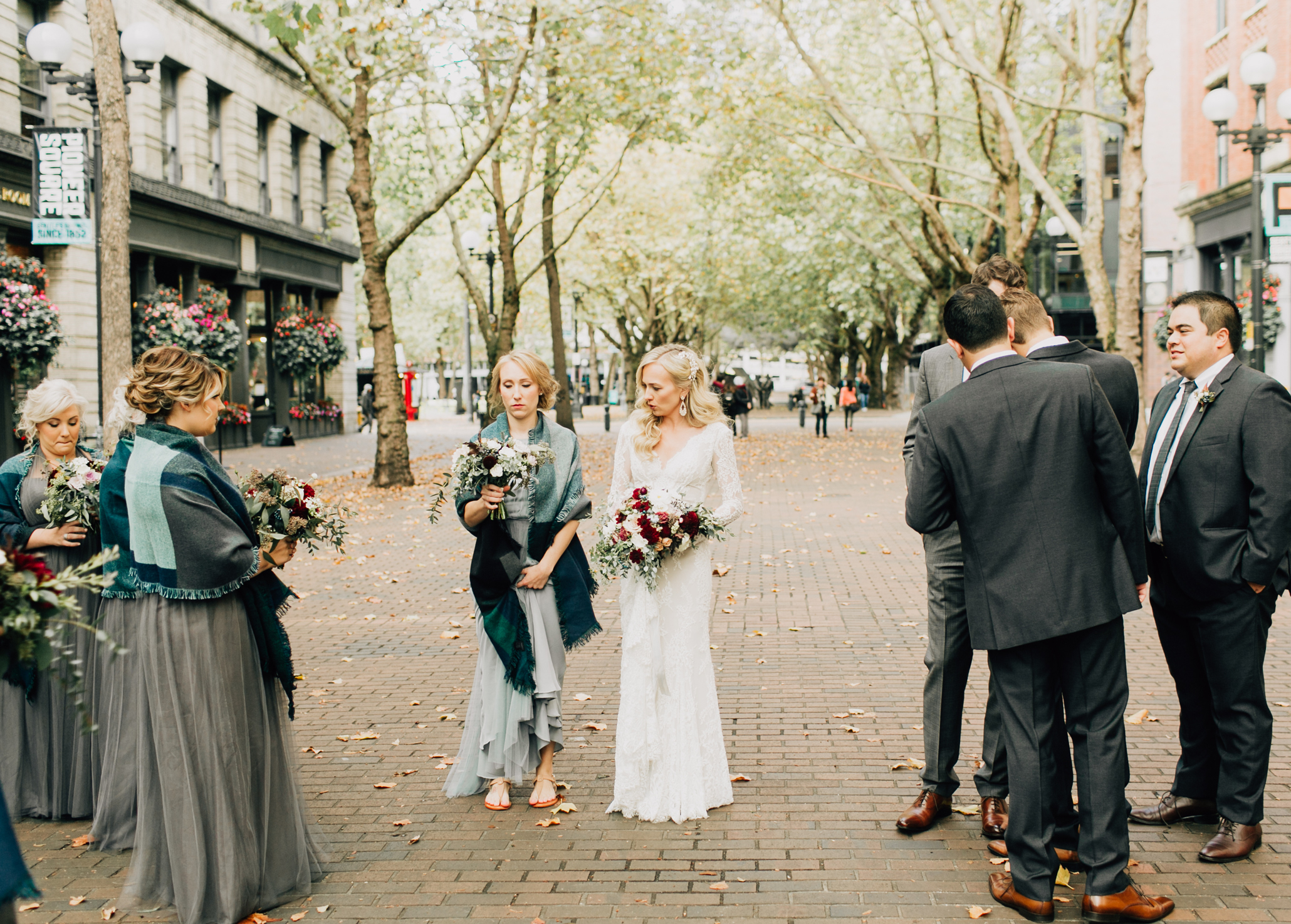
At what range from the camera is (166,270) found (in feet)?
82.8

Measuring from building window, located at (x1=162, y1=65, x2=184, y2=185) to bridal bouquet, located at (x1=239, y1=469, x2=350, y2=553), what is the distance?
22875mm

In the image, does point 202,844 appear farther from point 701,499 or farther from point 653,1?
point 653,1

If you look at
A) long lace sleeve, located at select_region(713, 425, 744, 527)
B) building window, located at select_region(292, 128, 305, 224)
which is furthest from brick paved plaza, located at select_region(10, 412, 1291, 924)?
building window, located at select_region(292, 128, 305, 224)

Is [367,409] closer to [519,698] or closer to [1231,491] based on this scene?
[519,698]

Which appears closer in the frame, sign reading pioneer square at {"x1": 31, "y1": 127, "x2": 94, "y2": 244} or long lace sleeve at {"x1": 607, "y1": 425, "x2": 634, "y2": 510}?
long lace sleeve at {"x1": 607, "y1": 425, "x2": 634, "y2": 510}

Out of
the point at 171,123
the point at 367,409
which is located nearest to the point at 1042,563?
the point at 171,123

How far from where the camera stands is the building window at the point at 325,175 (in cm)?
3312

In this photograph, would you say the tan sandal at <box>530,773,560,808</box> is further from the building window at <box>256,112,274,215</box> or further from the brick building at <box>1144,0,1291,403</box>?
the building window at <box>256,112,274,215</box>

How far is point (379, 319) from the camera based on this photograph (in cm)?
1877

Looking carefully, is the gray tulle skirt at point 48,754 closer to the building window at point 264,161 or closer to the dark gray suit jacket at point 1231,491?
the dark gray suit jacket at point 1231,491

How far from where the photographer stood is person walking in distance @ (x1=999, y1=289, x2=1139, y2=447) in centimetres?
433

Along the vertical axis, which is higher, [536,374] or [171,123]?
[171,123]

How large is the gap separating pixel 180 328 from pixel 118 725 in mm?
18849

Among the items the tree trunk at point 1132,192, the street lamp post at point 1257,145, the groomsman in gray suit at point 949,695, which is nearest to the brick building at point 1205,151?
the tree trunk at point 1132,192
